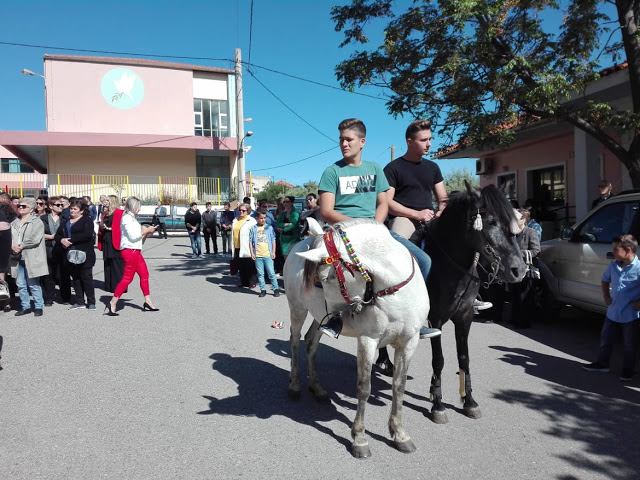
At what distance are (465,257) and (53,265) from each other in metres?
8.27

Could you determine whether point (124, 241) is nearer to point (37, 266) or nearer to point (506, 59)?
point (37, 266)

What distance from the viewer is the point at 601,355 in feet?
16.1

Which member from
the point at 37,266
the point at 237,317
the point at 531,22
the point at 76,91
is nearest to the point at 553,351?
the point at 237,317

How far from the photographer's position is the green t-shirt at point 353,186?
11.4 ft

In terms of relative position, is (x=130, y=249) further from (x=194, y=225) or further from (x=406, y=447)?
(x=194, y=225)

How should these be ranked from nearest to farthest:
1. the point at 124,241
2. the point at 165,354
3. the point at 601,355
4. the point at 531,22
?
the point at 601,355 → the point at 165,354 → the point at 124,241 → the point at 531,22

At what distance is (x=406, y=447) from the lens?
3.25 meters

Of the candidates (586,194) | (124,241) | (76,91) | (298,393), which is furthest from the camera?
(76,91)

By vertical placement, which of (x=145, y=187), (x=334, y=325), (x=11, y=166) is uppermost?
(x=11, y=166)

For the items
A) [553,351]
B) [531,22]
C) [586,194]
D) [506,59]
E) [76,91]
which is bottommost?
[553,351]

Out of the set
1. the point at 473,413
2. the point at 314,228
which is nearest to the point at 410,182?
the point at 314,228

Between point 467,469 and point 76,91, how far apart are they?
34.5 metres

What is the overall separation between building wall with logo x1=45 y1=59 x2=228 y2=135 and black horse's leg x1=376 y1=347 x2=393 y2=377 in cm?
2984

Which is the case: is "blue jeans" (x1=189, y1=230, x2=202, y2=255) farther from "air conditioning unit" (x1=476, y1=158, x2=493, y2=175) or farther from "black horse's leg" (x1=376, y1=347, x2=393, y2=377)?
"black horse's leg" (x1=376, y1=347, x2=393, y2=377)
